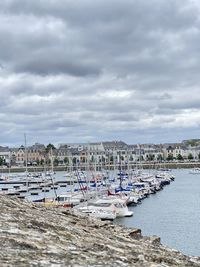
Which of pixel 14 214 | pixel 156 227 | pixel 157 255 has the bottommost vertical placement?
pixel 156 227

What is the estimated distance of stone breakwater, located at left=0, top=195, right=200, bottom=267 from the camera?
17.2 ft

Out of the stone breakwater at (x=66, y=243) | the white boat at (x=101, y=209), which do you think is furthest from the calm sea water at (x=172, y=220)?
the stone breakwater at (x=66, y=243)

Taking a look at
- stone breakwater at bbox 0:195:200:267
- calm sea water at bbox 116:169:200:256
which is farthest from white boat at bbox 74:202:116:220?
stone breakwater at bbox 0:195:200:267

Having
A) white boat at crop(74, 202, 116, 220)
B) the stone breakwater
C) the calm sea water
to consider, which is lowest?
the calm sea water

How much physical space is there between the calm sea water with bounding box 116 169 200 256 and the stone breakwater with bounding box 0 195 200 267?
2780cm

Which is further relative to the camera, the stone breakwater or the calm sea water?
the calm sea water

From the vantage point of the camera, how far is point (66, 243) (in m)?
5.97

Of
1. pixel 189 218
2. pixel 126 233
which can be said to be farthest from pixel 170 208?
pixel 126 233

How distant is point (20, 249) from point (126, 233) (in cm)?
278

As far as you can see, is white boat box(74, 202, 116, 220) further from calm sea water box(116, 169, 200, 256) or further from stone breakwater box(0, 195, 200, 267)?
stone breakwater box(0, 195, 200, 267)

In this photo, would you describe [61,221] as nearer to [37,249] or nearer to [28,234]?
[28,234]

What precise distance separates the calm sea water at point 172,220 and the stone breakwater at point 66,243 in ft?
91.2

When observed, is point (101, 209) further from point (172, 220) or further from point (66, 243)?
point (66, 243)

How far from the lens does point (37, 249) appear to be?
5.44 meters
